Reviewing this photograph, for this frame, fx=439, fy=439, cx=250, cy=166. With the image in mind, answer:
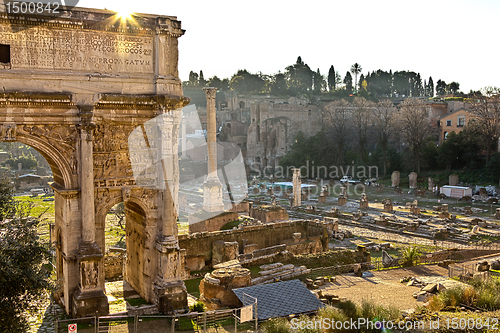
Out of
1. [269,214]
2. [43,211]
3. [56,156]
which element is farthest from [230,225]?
[56,156]

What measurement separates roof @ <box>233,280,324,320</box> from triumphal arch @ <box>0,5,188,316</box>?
178cm

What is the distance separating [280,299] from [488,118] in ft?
117

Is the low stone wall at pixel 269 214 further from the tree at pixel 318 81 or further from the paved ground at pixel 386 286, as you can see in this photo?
the tree at pixel 318 81

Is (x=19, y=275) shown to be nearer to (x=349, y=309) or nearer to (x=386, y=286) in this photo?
(x=349, y=309)

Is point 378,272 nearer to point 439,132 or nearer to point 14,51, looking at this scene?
point 14,51

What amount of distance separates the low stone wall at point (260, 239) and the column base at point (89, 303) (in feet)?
20.0

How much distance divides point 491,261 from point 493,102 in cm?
2873

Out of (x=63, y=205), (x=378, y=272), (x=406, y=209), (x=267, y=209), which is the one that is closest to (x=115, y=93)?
(x=63, y=205)

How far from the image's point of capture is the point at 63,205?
10133 millimetres

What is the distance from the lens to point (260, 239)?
18828mm

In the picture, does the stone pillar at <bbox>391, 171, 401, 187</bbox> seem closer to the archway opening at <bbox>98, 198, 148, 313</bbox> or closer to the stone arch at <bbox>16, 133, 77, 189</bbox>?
the archway opening at <bbox>98, 198, 148, 313</bbox>

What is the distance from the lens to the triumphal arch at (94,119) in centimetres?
944

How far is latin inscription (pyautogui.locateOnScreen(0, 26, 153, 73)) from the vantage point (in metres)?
9.38

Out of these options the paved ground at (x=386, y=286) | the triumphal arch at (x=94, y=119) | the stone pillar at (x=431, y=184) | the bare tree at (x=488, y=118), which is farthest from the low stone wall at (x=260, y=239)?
the bare tree at (x=488, y=118)
